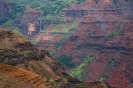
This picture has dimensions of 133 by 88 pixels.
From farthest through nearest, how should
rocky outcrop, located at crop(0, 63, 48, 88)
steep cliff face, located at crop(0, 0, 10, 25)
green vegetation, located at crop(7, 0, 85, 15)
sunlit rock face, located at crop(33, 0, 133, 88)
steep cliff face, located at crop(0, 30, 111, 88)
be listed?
steep cliff face, located at crop(0, 0, 10, 25) < green vegetation, located at crop(7, 0, 85, 15) < sunlit rock face, located at crop(33, 0, 133, 88) < steep cliff face, located at crop(0, 30, 111, 88) < rocky outcrop, located at crop(0, 63, 48, 88)

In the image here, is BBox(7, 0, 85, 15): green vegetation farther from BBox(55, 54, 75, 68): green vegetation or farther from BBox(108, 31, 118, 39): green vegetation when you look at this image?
BBox(55, 54, 75, 68): green vegetation

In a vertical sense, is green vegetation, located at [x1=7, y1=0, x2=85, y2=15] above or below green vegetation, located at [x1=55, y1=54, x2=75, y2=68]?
above

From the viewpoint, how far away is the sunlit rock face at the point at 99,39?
10982cm

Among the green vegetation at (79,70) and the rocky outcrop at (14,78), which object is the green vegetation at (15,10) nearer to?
the green vegetation at (79,70)

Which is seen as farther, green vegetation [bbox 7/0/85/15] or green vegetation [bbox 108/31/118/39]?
green vegetation [bbox 7/0/85/15]

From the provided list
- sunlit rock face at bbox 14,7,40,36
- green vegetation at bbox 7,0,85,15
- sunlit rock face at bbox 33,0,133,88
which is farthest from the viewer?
sunlit rock face at bbox 14,7,40,36

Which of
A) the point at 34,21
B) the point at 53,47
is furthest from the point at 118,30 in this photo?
the point at 34,21

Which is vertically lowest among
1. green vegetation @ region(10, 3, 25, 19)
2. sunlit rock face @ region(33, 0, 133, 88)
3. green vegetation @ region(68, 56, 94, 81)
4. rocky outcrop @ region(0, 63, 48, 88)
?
green vegetation @ region(68, 56, 94, 81)

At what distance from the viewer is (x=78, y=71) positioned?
113 metres

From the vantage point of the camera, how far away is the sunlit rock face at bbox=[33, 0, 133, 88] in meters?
110

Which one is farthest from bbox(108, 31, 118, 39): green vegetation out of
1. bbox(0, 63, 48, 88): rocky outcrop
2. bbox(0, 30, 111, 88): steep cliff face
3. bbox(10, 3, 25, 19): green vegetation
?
bbox(0, 63, 48, 88): rocky outcrop

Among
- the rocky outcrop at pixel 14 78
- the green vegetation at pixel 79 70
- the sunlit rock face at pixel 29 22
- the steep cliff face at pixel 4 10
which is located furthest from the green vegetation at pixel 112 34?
the rocky outcrop at pixel 14 78

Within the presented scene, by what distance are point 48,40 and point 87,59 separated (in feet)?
57.8

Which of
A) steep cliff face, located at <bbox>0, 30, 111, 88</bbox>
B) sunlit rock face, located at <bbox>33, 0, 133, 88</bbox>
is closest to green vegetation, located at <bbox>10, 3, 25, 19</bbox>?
sunlit rock face, located at <bbox>33, 0, 133, 88</bbox>
